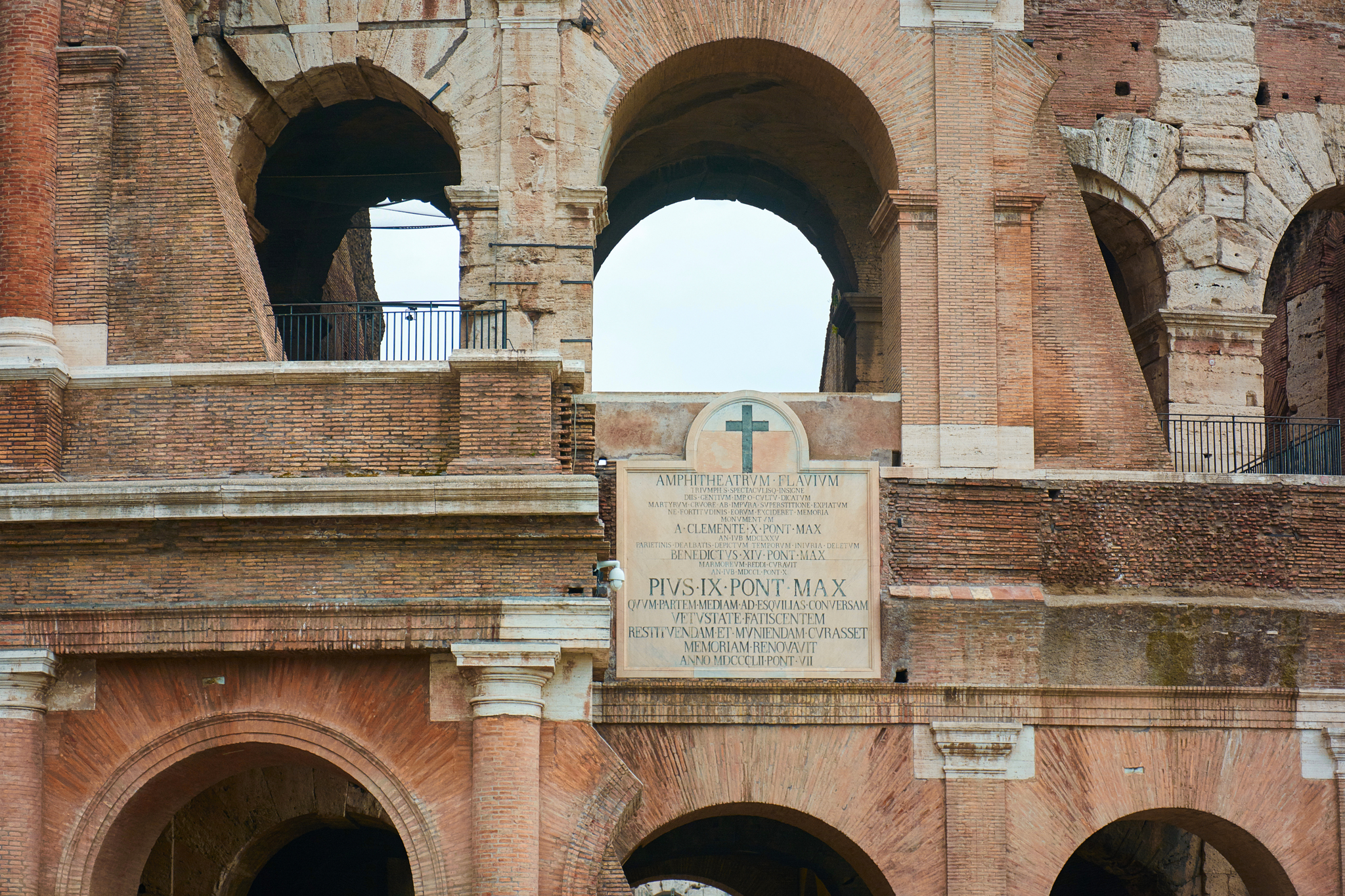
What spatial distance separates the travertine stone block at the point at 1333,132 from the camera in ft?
56.5

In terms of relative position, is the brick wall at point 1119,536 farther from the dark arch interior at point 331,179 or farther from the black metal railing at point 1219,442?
the dark arch interior at point 331,179

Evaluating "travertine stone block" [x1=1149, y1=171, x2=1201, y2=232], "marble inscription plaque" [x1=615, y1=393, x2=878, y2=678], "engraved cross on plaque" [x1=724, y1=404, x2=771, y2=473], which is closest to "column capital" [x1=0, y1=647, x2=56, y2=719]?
"marble inscription plaque" [x1=615, y1=393, x2=878, y2=678]

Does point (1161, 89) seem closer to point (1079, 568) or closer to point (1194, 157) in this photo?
point (1194, 157)

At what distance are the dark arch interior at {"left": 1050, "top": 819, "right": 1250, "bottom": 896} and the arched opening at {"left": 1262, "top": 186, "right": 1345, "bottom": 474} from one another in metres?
4.56

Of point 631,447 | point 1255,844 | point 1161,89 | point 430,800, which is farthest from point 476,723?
point 1161,89

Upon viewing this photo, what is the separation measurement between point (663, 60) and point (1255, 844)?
839 cm

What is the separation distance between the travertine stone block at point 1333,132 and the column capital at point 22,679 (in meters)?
13.2

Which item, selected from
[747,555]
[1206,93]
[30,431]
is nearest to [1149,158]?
[1206,93]

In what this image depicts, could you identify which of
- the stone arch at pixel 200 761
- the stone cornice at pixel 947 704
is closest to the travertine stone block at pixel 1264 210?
the stone cornice at pixel 947 704

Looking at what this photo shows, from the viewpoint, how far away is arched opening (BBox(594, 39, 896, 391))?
51.5ft

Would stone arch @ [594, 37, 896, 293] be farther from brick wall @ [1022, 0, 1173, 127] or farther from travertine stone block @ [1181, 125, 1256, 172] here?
travertine stone block @ [1181, 125, 1256, 172]

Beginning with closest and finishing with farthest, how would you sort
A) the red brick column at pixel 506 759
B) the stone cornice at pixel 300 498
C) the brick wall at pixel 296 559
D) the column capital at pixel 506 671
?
the red brick column at pixel 506 759 < the column capital at pixel 506 671 < the stone cornice at pixel 300 498 < the brick wall at pixel 296 559

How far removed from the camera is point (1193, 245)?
16.9m

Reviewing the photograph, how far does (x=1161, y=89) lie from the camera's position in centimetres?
1733
